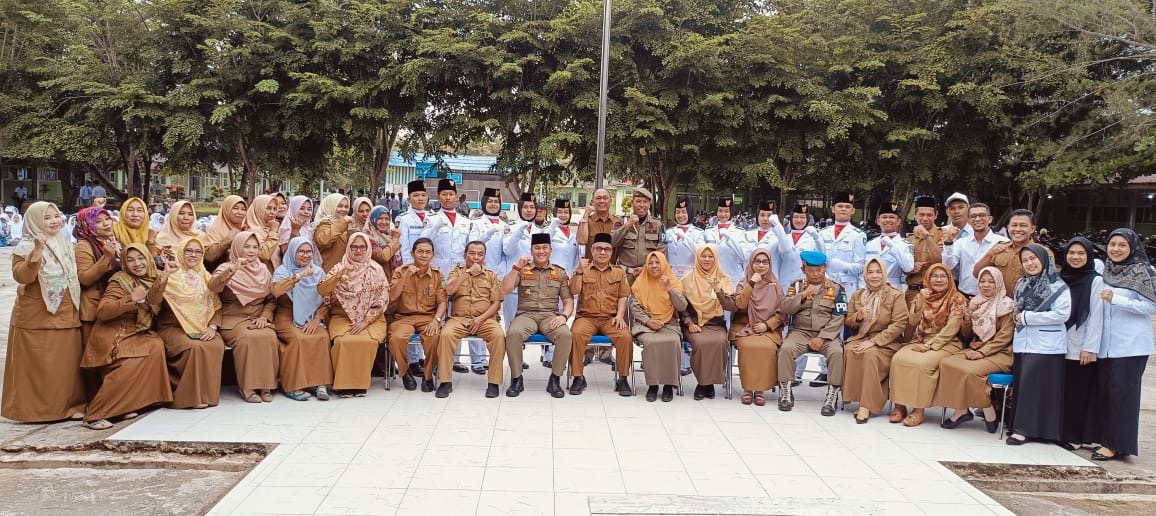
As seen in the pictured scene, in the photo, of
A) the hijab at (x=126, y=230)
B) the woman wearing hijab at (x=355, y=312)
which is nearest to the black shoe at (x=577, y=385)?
the woman wearing hijab at (x=355, y=312)

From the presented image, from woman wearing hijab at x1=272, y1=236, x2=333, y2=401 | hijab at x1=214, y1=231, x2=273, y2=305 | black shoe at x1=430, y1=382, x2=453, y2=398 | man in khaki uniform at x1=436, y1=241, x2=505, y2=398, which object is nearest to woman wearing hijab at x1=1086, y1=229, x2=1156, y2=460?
man in khaki uniform at x1=436, y1=241, x2=505, y2=398

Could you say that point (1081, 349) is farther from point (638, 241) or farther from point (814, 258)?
point (638, 241)

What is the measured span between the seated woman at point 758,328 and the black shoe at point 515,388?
1926 millimetres

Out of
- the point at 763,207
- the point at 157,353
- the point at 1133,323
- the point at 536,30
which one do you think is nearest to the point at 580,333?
the point at 763,207

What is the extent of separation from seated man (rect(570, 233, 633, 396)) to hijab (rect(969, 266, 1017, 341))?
2.81 m

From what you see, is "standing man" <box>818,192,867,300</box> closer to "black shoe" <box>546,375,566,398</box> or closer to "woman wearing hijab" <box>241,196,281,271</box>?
"black shoe" <box>546,375,566,398</box>

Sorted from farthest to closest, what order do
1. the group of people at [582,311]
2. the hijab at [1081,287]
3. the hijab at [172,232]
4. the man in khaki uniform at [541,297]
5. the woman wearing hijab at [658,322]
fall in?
the man in khaki uniform at [541,297], the woman wearing hijab at [658,322], the hijab at [172,232], the hijab at [1081,287], the group of people at [582,311]

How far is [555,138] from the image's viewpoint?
16.7 metres

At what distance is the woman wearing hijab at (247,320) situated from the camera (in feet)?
19.4

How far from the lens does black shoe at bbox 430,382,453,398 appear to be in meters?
6.32

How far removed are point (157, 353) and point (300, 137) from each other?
13554 mm

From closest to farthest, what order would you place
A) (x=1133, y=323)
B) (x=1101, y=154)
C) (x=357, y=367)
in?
1. (x=1133, y=323)
2. (x=357, y=367)
3. (x=1101, y=154)

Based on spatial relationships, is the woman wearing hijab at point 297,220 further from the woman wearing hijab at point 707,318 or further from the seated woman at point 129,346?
the woman wearing hijab at point 707,318

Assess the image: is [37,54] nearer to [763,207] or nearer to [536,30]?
[536,30]
